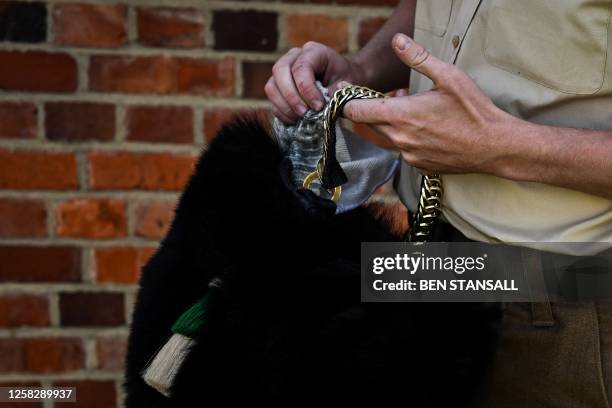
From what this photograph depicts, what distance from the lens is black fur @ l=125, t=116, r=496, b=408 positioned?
2.43ft

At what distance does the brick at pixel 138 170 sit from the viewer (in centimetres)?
144

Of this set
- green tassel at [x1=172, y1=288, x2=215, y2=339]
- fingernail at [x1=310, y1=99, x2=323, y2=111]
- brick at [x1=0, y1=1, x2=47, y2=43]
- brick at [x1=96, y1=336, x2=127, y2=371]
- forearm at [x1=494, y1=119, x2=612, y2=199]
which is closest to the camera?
forearm at [x1=494, y1=119, x2=612, y2=199]

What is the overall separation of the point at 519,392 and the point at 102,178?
3.07 ft

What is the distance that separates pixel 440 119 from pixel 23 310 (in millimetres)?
1038

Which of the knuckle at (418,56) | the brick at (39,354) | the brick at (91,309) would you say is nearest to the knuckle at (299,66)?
the knuckle at (418,56)

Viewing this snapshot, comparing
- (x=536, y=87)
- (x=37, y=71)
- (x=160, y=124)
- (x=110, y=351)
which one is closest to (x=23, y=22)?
(x=37, y=71)

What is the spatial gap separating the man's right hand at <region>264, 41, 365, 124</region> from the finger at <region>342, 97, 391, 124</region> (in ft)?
0.31

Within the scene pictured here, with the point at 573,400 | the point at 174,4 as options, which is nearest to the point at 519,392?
the point at 573,400

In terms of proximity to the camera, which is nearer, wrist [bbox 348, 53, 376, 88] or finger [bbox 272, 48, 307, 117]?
finger [bbox 272, 48, 307, 117]

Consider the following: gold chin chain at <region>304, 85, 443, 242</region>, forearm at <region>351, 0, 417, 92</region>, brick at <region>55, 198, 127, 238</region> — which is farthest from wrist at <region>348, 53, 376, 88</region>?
brick at <region>55, 198, 127, 238</region>

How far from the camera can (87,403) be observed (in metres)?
1.53

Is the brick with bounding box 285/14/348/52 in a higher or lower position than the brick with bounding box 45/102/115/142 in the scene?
higher

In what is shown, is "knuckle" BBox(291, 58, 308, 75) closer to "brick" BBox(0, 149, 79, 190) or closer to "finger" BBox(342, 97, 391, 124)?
"finger" BBox(342, 97, 391, 124)

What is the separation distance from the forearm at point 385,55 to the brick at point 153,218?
0.53 m
